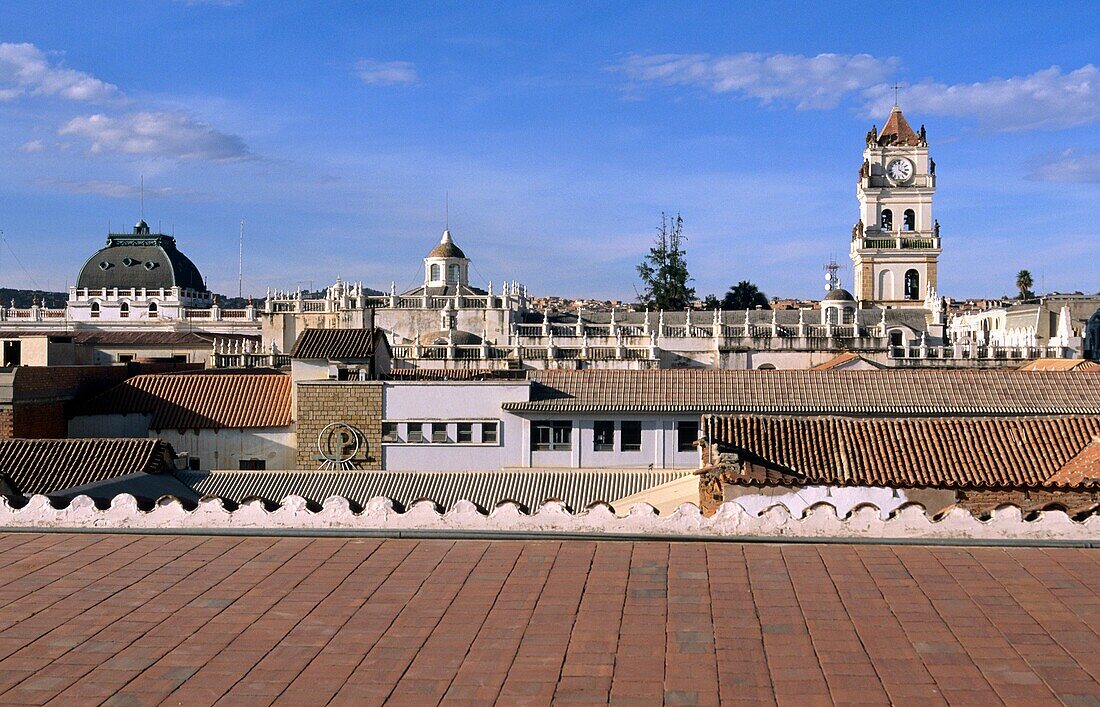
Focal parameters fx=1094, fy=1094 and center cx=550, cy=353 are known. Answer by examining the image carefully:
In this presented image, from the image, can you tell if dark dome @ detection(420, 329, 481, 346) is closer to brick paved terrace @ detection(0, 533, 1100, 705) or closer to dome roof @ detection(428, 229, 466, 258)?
dome roof @ detection(428, 229, 466, 258)

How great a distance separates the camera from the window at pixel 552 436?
28688 mm

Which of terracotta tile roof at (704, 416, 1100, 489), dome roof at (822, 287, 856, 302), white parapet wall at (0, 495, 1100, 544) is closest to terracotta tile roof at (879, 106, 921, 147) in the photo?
dome roof at (822, 287, 856, 302)

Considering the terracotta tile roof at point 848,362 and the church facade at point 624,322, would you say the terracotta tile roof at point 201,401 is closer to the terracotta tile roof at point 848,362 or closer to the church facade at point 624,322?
the church facade at point 624,322

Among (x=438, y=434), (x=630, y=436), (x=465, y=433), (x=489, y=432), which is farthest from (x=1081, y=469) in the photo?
(x=438, y=434)

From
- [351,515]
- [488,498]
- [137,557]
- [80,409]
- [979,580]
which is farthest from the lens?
[80,409]

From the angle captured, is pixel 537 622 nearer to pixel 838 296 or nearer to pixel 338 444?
pixel 338 444

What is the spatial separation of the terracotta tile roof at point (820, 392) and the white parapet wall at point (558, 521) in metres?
17.3

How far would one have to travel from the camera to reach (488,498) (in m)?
21.8

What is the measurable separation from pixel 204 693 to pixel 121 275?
8757 cm

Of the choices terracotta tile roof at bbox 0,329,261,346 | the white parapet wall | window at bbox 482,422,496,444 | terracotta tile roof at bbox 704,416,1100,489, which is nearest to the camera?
the white parapet wall

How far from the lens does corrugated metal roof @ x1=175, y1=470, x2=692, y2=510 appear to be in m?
22.1

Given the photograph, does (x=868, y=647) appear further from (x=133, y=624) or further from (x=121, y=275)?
(x=121, y=275)

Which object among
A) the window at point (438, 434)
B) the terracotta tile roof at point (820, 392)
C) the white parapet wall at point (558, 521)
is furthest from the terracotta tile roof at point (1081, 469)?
the window at point (438, 434)

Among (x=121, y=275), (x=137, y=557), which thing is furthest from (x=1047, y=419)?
(x=121, y=275)
